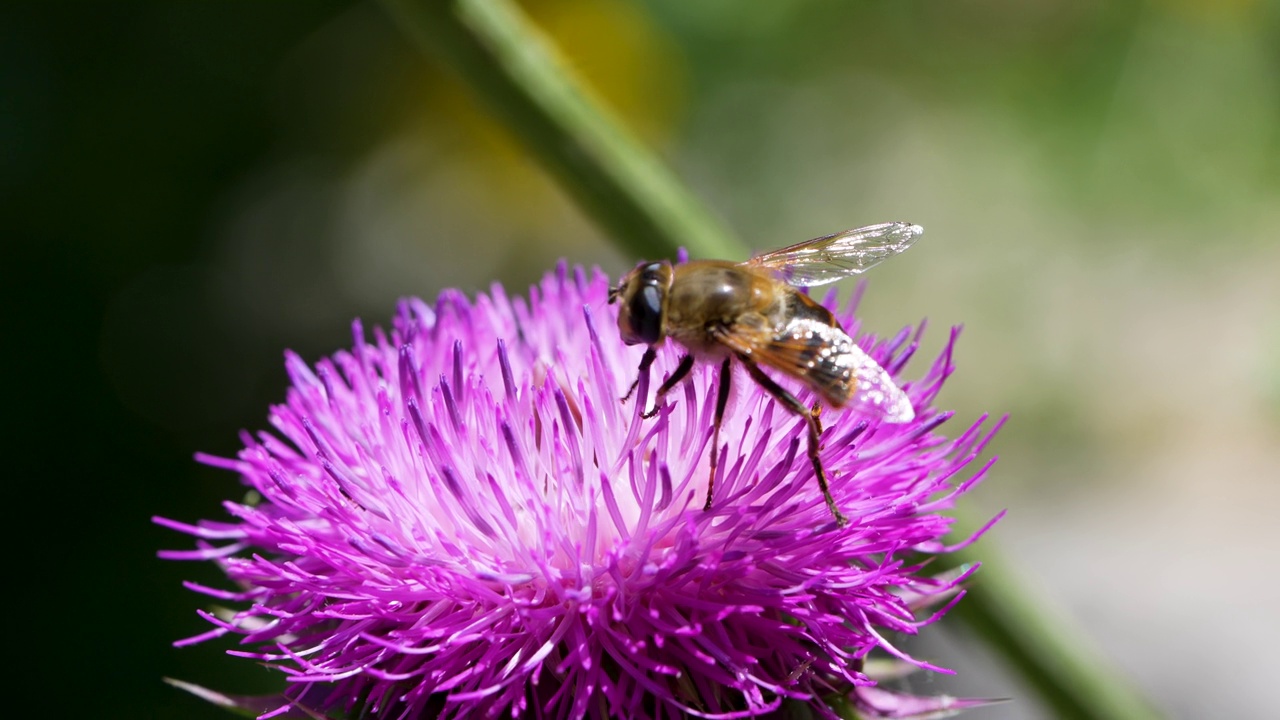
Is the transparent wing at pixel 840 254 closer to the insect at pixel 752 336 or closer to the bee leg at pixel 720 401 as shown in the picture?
the insect at pixel 752 336

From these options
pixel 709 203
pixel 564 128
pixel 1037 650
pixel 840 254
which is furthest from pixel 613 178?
pixel 709 203

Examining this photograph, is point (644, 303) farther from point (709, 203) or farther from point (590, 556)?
point (709, 203)

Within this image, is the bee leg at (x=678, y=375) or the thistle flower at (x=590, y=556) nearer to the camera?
the thistle flower at (x=590, y=556)

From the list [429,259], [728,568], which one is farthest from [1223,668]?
[429,259]

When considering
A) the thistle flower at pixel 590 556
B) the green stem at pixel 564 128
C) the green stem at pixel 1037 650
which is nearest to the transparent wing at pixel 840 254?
the thistle flower at pixel 590 556

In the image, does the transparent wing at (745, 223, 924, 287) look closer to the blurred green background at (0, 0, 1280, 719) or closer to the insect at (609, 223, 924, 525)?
the insect at (609, 223, 924, 525)

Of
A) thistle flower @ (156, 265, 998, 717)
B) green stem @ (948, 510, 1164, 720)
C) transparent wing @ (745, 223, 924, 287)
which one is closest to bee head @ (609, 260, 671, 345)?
thistle flower @ (156, 265, 998, 717)
